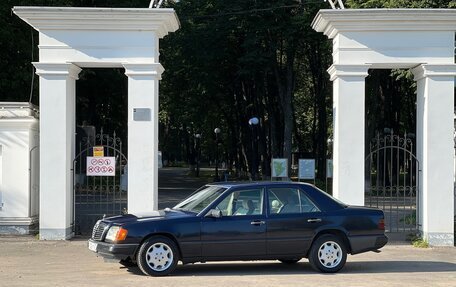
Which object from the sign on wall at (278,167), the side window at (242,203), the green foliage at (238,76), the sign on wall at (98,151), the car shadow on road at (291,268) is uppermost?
the green foliage at (238,76)

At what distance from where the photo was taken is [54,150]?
15406 millimetres

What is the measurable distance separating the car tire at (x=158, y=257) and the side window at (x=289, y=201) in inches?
→ 72.6

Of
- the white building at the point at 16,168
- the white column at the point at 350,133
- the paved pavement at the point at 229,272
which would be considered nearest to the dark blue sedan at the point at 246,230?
the paved pavement at the point at 229,272

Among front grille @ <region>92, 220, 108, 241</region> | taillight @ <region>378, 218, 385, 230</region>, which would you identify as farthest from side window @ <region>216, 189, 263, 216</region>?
taillight @ <region>378, 218, 385, 230</region>

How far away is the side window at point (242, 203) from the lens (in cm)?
1121

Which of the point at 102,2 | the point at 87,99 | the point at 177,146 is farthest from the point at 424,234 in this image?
the point at 177,146

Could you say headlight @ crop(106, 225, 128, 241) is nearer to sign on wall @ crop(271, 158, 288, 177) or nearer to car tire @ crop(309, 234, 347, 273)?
car tire @ crop(309, 234, 347, 273)

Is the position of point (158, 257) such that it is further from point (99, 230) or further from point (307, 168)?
point (307, 168)

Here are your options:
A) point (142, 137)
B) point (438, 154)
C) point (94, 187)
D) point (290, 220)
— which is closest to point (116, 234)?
point (290, 220)

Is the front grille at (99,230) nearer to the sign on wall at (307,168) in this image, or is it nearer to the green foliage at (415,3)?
the sign on wall at (307,168)

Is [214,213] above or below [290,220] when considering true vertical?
above

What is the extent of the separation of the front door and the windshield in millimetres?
260

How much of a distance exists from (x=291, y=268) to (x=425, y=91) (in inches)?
236

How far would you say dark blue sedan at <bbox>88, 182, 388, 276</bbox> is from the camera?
1084cm
